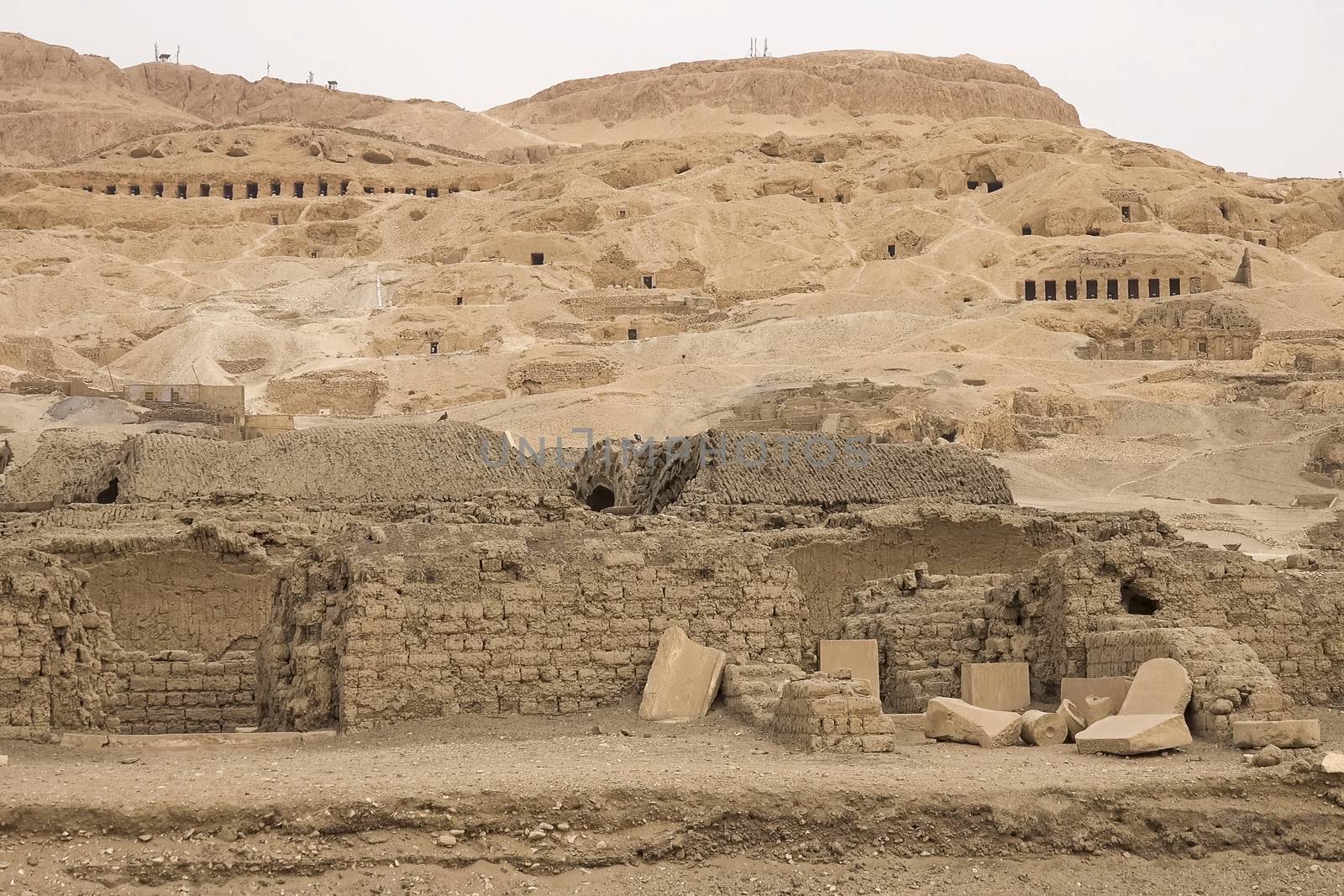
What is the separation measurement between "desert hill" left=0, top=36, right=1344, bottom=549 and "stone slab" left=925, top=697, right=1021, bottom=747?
14231 millimetres

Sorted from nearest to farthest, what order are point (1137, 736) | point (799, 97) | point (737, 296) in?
point (1137, 736)
point (737, 296)
point (799, 97)

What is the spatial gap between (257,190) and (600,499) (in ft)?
249

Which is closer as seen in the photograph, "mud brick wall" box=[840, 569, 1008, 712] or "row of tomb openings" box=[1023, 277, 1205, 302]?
"mud brick wall" box=[840, 569, 1008, 712]

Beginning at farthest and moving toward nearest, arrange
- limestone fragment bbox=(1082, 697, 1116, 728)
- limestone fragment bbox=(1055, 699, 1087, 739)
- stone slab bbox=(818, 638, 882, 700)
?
stone slab bbox=(818, 638, 882, 700)
limestone fragment bbox=(1082, 697, 1116, 728)
limestone fragment bbox=(1055, 699, 1087, 739)

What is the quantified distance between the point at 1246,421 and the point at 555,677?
1492 inches

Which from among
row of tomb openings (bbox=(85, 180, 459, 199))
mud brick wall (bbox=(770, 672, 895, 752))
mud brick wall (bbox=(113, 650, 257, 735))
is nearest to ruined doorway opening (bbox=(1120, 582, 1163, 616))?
mud brick wall (bbox=(770, 672, 895, 752))

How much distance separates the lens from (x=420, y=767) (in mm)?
9727

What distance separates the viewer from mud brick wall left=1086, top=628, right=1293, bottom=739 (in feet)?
36.3

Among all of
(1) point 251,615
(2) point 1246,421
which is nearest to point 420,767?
(1) point 251,615

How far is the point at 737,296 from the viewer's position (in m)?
72.4

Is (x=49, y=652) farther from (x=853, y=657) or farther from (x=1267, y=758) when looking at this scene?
(x=1267, y=758)

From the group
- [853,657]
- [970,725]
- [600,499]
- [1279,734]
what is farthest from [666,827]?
[600,499]

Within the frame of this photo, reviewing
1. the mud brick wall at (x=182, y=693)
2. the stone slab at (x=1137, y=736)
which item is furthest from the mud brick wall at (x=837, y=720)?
the mud brick wall at (x=182, y=693)

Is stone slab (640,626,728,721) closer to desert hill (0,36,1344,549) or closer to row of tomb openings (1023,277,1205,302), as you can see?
desert hill (0,36,1344,549)
